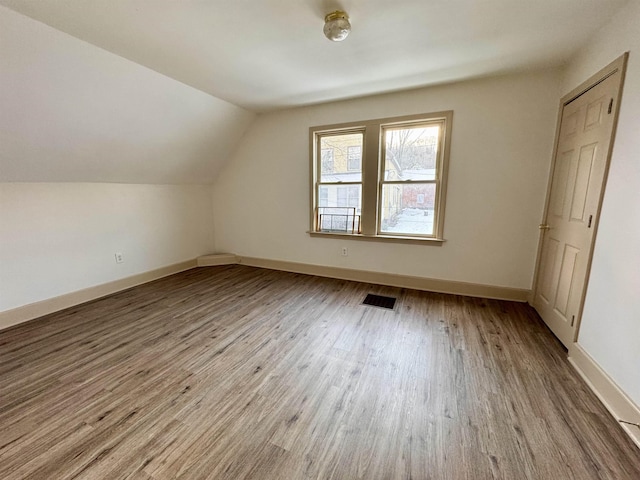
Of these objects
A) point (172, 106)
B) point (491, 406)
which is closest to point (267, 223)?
point (172, 106)

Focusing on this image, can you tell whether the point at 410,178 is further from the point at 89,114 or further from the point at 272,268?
the point at 89,114

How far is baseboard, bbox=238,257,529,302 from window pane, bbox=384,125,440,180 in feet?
4.35

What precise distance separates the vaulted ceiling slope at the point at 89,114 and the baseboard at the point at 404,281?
2.16 m

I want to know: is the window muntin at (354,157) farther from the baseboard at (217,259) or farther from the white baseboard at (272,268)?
the baseboard at (217,259)

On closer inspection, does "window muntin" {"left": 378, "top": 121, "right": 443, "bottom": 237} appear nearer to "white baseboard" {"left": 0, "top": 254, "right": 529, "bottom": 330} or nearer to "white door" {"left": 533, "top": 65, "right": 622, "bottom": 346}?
"white baseboard" {"left": 0, "top": 254, "right": 529, "bottom": 330}

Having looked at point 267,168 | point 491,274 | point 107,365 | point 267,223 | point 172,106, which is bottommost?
point 107,365

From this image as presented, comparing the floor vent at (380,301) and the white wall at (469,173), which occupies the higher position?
the white wall at (469,173)

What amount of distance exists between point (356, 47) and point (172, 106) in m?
2.12

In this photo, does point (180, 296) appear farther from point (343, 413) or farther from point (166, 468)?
A: point (343, 413)

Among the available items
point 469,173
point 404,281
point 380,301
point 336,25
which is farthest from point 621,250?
point 336,25

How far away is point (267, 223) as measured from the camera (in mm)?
4469

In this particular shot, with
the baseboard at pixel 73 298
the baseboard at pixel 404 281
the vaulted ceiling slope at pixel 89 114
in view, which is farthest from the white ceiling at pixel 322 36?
the baseboard at pixel 73 298

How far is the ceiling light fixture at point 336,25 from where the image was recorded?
1801 mm

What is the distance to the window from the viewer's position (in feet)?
11.0
